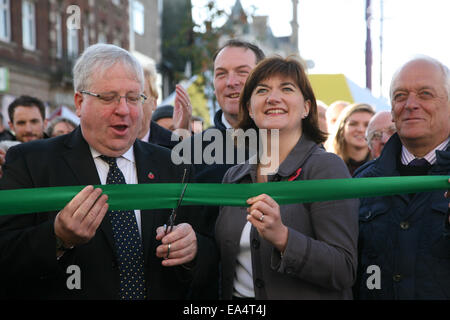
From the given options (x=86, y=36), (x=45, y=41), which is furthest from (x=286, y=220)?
(x=86, y=36)

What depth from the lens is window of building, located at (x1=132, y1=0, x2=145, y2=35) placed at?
3703 centimetres

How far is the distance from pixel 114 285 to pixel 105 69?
1.07m

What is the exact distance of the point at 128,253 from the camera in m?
2.72

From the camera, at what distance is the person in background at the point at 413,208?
268cm

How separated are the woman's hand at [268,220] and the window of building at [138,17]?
35873 mm

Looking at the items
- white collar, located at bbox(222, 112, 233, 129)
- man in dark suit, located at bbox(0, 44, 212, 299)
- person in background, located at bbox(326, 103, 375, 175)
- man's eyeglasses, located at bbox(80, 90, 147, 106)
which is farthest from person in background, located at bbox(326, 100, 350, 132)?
man's eyeglasses, located at bbox(80, 90, 147, 106)

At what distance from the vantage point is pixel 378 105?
33.8ft

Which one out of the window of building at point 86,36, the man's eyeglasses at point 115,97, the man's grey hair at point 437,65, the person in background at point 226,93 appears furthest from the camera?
the window of building at point 86,36

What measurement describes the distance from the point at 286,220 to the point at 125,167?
2.97 feet

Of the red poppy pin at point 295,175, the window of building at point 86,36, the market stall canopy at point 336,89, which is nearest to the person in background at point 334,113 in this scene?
the market stall canopy at point 336,89

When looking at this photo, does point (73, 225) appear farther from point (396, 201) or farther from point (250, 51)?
point (250, 51)

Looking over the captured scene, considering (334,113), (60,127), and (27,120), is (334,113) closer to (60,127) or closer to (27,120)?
(60,127)

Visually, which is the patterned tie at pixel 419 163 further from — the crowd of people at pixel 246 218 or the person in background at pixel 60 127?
the person in background at pixel 60 127
